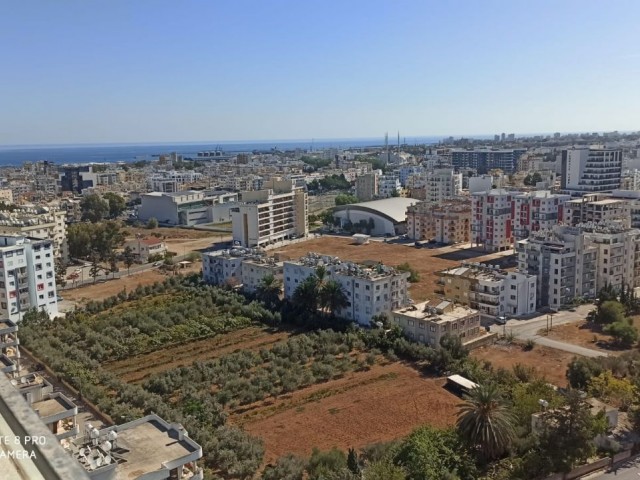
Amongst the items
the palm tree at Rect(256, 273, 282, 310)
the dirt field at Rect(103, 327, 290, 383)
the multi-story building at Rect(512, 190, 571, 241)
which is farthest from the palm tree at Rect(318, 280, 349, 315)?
the multi-story building at Rect(512, 190, 571, 241)

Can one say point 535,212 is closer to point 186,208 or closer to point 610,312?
point 610,312

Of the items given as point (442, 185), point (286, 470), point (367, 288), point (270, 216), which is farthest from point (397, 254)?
point (286, 470)

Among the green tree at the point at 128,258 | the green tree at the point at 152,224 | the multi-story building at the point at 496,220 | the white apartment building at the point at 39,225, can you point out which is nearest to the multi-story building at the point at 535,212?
the multi-story building at the point at 496,220

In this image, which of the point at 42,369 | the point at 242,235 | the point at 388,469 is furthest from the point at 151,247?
the point at 388,469

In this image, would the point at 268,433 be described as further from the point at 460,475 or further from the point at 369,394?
the point at 460,475

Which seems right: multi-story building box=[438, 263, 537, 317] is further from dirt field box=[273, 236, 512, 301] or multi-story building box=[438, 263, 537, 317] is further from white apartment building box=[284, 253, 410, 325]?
dirt field box=[273, 236, 512, 301]

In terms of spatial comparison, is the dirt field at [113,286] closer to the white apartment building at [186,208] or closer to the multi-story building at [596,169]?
the white apartment building at [186,208]
